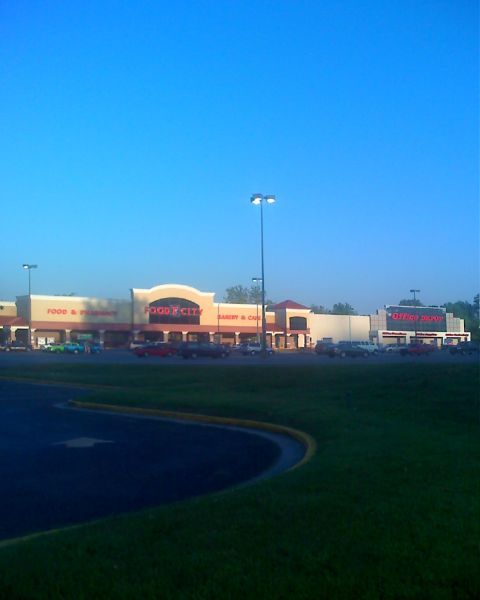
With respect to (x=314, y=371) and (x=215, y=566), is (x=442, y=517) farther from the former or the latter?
(x=314, y=371)

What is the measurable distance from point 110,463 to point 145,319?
79.0 metres

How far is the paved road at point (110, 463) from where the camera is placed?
32.9ft

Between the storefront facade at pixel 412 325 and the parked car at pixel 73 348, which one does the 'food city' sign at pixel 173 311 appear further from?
the storefront facade at pixel 412 325

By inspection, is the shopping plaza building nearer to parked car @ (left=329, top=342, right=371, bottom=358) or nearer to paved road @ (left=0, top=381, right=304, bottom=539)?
parked car @ (left=329, top=342, right=371, bottom=358)

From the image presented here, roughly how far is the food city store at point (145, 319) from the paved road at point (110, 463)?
6813cm

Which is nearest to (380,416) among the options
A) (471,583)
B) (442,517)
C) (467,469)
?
(467,469)

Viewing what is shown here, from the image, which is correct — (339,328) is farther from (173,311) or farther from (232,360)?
(232,360)

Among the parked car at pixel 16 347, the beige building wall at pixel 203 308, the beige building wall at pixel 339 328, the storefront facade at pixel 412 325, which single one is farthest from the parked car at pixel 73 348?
the storefront facade at pixel 412 325

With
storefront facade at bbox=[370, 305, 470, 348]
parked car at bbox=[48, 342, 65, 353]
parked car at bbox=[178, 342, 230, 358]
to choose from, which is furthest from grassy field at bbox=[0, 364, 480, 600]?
storefront facade at bbox=[370, 305, 470, 348]

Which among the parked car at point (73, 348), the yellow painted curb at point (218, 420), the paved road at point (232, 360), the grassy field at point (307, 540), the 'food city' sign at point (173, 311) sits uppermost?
the 'food city' sign at point (173, 311)

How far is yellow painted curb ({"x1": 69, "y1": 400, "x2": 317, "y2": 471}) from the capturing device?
51.8 feet

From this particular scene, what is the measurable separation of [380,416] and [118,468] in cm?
728

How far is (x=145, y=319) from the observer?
302 feet

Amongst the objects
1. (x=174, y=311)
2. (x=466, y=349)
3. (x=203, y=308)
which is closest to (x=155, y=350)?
(x=174, y=311)
